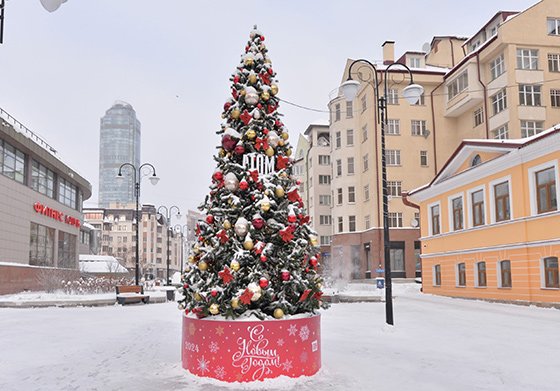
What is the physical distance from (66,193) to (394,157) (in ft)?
92.7

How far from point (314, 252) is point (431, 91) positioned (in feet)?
139

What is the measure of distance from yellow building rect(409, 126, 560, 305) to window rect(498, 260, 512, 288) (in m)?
0.04

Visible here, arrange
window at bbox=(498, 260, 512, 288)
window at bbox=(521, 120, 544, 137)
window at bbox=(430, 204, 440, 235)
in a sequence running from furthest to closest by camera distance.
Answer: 1. window at bbox=(521, 120, 544, 137)
2. window at bbox=(430, 204, 440, 235)
3. window at bbox=(498, 260, 512, 288)

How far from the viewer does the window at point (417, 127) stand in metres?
47.3

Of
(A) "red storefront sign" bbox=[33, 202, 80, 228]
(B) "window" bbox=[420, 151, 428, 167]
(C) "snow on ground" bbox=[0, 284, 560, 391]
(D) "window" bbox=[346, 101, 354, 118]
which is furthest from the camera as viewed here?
(D) "window" bbox=[346, 101, 354, 118]

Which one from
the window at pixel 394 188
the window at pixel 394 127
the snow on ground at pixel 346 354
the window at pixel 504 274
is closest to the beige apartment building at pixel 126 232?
the window at pixel 394 188

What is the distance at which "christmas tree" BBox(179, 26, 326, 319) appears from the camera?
282 inches

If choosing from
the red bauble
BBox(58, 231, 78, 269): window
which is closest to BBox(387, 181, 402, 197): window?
BBox(58, 231, 78, 269): window

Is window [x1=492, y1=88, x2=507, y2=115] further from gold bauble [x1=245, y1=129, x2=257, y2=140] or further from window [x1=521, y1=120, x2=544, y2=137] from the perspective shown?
gold bauble [x1=245, y1=129, x2=257, y2=140]

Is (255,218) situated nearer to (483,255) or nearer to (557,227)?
(557,227)

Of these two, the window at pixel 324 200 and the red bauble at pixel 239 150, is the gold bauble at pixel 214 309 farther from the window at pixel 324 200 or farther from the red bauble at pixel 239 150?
the window at pixel 324 200

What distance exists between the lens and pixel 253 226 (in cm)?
729

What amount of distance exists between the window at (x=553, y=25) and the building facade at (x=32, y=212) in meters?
35.3

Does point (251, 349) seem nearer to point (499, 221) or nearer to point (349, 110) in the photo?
point (499, 221)
